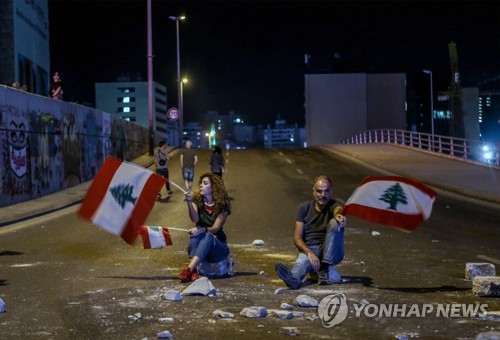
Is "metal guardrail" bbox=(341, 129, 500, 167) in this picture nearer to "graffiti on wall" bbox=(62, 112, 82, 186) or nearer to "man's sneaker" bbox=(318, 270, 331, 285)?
"graffiti on wall" bbox=(62, 112, 82, 186)

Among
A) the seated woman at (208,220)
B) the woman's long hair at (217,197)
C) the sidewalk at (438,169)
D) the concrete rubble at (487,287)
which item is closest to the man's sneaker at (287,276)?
the seated woman at (208,220)

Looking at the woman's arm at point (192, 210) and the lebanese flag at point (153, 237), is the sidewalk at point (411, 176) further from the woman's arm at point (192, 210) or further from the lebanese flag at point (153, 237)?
the woman's arm at point (192, 210)

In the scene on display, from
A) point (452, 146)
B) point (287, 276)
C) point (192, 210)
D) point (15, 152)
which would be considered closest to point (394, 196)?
point (287, 276)

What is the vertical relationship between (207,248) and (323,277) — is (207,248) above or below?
above

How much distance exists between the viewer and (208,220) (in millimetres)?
8852

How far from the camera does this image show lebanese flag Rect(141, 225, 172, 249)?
9125mm

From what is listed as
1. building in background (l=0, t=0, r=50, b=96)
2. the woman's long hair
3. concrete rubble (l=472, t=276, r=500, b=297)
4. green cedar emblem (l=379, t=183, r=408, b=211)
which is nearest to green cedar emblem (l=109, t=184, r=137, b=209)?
the woman's long hair

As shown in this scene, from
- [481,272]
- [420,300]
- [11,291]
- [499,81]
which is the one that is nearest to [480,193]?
[481,272]

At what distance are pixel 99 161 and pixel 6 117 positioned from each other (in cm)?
1065

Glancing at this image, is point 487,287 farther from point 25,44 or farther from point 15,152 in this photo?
point 25,44

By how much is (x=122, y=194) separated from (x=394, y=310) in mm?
3649

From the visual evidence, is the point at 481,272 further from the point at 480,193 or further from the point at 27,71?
the point at 27,71

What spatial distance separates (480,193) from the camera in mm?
21047

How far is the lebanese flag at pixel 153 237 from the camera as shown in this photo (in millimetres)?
9125
